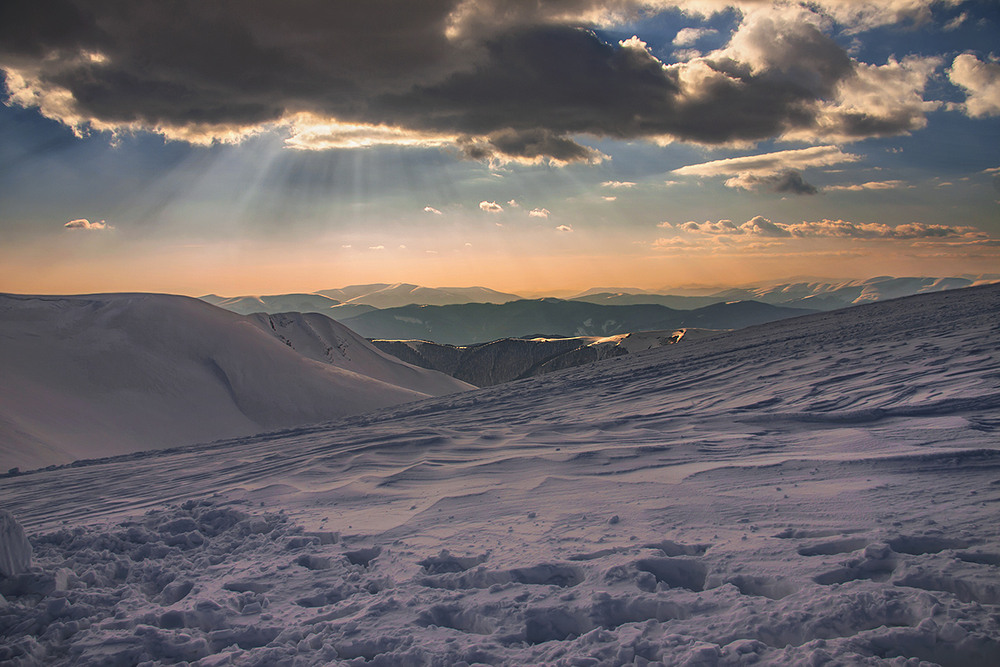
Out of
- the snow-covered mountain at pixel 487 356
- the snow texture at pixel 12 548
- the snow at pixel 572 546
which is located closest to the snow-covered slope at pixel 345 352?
the snow at pixel 572 546

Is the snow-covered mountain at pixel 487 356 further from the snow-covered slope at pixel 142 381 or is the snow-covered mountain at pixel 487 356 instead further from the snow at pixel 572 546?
the snow at pixel 572 546

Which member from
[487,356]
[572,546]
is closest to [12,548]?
[572,546]

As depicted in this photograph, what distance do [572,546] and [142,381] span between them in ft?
50.0

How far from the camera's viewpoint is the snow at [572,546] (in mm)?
2576

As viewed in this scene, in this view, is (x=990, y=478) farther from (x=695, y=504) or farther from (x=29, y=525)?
(x=29, y=525)

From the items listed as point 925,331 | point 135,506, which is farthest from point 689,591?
point 925,331

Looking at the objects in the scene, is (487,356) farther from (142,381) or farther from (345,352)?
(142,381)

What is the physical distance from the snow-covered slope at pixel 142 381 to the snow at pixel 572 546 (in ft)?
19.3

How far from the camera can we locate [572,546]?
3.57 metres

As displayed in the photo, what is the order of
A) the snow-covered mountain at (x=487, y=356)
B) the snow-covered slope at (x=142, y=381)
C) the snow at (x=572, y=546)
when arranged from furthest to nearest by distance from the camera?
the snow-covered mountain at (x=487, y=356), the snow-covered slope at (x=142, y=381), the snow at (x=572, y=546)

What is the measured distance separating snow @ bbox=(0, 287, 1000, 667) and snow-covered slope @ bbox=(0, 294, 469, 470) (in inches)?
232

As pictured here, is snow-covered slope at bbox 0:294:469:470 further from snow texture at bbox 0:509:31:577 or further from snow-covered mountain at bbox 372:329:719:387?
snow-covered mountain at bbox 372:329:719:387

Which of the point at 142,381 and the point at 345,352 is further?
the point at 345,352

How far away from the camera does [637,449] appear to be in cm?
582
